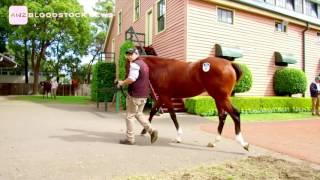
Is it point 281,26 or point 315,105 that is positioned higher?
point 281,26

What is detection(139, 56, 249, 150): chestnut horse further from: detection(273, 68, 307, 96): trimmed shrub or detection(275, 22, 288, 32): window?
detection(275, 22, 288, 32): window

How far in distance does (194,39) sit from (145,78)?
955 centimetres

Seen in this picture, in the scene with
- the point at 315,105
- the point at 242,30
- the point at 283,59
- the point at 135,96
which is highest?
the point at 242,30

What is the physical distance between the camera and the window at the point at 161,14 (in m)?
19.1

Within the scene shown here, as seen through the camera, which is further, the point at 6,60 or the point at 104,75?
the point at 6,60

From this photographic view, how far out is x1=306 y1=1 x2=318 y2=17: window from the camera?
23.9 m

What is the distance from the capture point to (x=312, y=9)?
24.3 m

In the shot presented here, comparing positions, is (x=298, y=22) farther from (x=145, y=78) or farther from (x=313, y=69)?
(x=145, y=78)

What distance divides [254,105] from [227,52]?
280 cm

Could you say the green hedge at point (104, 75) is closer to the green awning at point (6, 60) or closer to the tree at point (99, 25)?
the green awning at point (6, 60)

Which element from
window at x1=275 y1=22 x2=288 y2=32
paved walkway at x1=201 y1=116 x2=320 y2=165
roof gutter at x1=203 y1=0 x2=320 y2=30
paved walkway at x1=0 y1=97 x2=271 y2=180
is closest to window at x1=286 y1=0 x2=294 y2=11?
roof gutter at x1=203 y1=0 x2=320 y2=30

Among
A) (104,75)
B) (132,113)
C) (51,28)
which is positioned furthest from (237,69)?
(51,28)

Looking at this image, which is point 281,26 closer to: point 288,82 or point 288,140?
point 288,82

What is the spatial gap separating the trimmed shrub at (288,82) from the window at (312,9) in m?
6.38
